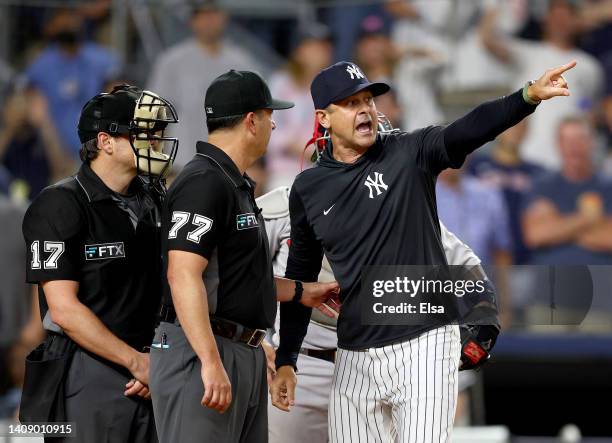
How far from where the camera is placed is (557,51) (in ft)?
27.7

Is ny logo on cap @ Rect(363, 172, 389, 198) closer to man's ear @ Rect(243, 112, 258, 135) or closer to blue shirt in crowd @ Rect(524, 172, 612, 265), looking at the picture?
man's ear @ Rect(243, 112, 258, 135)

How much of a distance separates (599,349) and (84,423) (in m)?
4.97

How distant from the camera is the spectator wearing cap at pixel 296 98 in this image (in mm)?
8664

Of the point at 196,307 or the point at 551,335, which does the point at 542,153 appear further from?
the point at 196,307

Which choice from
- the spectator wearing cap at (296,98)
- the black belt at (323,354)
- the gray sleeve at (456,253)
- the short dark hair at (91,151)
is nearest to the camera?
the short dark hair at (91,151)

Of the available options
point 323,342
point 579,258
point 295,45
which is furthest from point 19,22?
point 323,342

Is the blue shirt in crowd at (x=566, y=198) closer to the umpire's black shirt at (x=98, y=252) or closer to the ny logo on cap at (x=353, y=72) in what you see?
the ny logo on cap at (x=353, y=72)

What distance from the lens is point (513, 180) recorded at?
8312mm

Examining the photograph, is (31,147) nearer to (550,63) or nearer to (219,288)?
(550,63)

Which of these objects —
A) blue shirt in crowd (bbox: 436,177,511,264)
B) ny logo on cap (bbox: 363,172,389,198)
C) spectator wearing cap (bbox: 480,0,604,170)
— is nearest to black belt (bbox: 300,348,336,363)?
ny logo on cap (bbox: 363,172,389,198)

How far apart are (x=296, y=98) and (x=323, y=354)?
445 cm

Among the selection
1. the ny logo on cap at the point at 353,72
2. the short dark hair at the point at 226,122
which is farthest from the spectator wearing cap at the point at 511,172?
the short dark hair at the point at 226,122

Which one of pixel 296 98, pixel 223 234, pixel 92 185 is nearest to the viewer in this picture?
pixel 223 234

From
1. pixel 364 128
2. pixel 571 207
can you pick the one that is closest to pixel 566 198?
pixel 571 207
